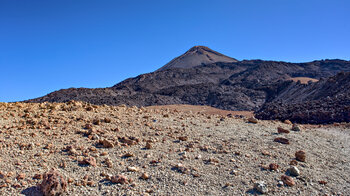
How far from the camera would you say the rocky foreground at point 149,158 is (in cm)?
404

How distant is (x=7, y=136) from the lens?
18.1ft

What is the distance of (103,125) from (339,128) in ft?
36.5

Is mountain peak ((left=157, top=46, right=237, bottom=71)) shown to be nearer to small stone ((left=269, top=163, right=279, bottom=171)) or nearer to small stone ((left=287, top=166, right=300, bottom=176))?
small stone ((left=269, top=163, right=279, bottom=171))

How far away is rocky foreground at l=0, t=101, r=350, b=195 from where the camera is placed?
404cm

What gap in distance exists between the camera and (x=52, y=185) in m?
3.59

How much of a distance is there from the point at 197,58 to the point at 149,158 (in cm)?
9234

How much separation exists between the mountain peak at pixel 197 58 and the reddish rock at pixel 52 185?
84284mm

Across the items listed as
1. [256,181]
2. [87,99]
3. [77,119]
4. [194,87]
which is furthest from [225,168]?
[194,87]

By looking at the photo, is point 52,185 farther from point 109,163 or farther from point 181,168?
point 181,168

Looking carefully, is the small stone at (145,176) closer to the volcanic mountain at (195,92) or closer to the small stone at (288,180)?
the small stone at (288,180)

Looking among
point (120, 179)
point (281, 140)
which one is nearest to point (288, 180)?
point (281, 140)

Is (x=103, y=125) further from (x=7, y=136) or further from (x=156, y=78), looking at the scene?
(x=156, y=78)

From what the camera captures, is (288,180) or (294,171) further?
(294,171)

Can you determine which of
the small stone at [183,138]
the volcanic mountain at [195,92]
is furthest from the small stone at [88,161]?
the volcanic mountain at [195,92]
